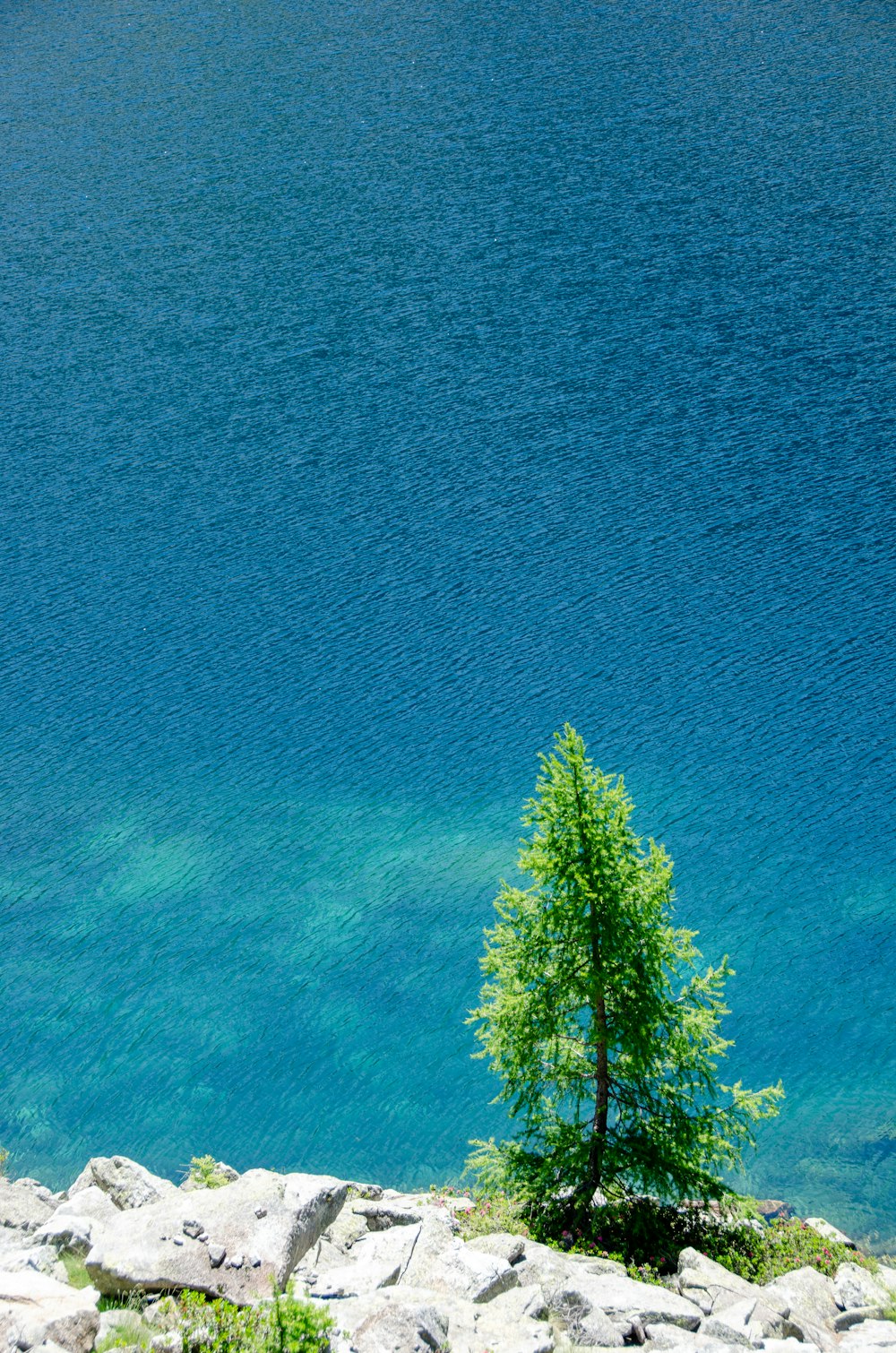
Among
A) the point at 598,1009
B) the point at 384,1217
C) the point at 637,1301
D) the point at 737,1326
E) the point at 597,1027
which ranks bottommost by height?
the point at 737,1326

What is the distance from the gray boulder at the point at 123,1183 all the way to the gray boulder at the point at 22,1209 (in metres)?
0.37

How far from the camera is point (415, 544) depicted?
29.8 m

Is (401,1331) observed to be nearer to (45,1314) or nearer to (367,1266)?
(367,1266)

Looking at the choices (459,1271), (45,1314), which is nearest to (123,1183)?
(459,1271)

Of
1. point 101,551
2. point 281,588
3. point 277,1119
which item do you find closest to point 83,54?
point 101,551

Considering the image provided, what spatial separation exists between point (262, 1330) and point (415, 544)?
23316mm

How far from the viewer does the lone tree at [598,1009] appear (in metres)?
11.7

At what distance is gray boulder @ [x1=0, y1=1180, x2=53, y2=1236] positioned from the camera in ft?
40.2

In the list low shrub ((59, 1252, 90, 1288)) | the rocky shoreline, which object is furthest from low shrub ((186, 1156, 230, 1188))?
low shrub ((59, 1252, 90, 1288))

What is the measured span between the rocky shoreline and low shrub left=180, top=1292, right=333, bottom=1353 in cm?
17

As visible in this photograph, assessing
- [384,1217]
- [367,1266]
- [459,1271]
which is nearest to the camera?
[459,1271]

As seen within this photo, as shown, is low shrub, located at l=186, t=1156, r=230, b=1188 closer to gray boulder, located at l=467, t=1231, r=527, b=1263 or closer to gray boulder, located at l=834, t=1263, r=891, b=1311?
→ gray boulder, located at l=467, t=1231, r=527, b=1263

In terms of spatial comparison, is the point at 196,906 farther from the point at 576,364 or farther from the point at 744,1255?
the point at 576,364

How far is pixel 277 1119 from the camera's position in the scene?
54.1ft
